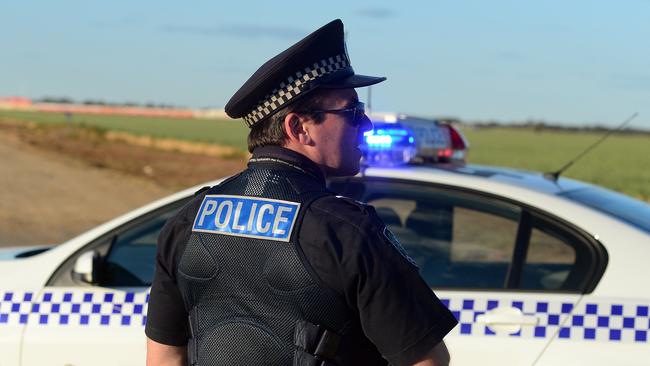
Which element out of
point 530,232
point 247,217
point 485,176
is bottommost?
point 530,232

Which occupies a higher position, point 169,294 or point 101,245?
point 169,294

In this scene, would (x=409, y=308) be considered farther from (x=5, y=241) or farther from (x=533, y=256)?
(x=5, y=241)

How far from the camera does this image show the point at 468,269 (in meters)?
3.93

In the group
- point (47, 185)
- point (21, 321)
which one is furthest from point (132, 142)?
point (21, 321)

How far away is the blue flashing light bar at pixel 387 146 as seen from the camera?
12.8 feet

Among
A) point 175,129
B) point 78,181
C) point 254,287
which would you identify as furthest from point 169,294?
point 175,129

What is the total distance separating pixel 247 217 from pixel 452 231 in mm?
2245

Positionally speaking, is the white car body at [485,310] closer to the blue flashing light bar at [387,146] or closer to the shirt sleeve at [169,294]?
the blue flashing light bar at [387,146]

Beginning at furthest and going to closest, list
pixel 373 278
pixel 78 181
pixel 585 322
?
pixel 78 181 < pixel 585 322 < pixel 373 278

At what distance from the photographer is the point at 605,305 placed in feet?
11.1

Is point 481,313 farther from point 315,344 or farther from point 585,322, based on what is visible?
point 315,344

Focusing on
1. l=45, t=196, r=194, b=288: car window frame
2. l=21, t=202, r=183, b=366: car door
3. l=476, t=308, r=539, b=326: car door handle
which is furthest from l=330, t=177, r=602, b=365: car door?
l=21, t=202, r=183, b=366: car door

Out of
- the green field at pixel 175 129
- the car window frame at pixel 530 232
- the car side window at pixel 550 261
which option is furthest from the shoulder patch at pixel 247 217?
the green field at pixel 175 129

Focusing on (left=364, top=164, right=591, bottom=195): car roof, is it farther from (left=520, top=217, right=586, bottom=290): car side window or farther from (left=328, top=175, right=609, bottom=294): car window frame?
(left=520, top=217, right=586, bottom=290): car side window
